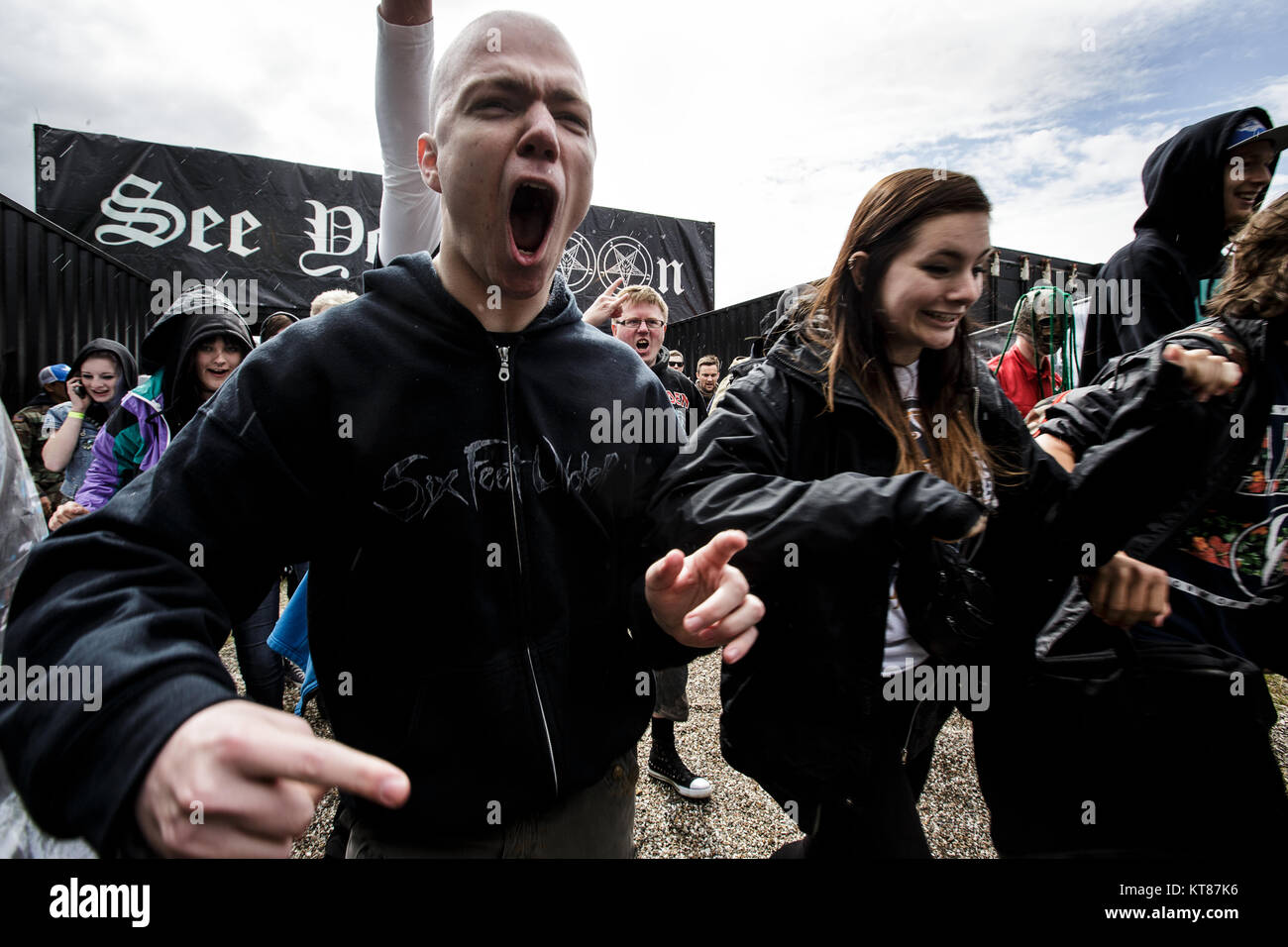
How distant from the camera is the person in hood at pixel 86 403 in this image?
4.13 metres

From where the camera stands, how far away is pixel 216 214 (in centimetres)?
743

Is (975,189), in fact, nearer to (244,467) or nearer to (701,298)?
(244,467)

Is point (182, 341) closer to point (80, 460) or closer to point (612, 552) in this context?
point (80, 460)

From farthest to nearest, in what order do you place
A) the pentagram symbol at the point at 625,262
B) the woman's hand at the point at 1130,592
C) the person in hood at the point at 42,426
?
the pentagram symbol at the point at 625,262 < the person in hood at the point at 42,426 < the woman's hand at the point at 1130,592

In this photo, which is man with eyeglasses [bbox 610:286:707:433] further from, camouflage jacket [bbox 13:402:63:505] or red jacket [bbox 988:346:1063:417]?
camouflage jacket [bbox 13:402:63:505]

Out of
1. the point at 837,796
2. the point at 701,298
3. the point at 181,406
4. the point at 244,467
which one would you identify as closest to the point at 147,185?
the point at 181,406

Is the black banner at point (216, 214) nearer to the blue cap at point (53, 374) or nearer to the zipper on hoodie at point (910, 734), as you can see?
the blue cap at point (53, 374)

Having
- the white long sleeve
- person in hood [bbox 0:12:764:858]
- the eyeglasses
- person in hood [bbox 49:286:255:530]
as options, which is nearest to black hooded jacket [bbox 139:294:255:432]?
person in hood [bbox 49:286:255:530]

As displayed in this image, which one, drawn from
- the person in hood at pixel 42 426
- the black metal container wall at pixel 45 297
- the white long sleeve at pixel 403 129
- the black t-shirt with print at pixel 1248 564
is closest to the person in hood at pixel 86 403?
the person in hood at pixel 42 426

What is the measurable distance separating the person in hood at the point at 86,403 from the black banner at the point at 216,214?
2774mm

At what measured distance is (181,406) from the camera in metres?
2.96

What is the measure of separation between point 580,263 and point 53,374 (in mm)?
5987

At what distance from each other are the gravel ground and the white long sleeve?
1665mm
